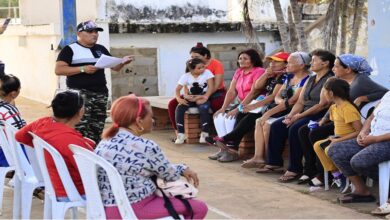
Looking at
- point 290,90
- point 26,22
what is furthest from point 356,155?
point 26,22

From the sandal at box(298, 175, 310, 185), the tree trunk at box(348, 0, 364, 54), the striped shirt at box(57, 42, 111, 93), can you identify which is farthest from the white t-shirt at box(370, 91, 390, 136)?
the tree trunk at box(348, 0, 364, 54)

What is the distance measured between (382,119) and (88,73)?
3126mm

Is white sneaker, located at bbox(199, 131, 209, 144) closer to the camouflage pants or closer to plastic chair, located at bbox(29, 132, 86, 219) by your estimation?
the camouflage pants

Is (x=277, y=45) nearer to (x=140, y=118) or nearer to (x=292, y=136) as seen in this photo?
(x=292, y=136)

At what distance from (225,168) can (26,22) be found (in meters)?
13.6

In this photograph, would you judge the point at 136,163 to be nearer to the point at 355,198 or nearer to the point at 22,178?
the point at 22,178

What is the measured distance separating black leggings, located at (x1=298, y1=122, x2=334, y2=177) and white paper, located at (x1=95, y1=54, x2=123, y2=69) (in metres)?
2.01

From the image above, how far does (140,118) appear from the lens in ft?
15.4

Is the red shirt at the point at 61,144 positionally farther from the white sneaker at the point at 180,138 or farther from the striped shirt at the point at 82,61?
the white sneaker at the point at 180,138

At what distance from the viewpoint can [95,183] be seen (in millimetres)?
4672

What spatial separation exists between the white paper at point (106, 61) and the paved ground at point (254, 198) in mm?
1523

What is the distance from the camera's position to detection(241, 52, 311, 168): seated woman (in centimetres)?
840

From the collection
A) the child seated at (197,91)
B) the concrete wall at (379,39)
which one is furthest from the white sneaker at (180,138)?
the concrete wall at (379,39)

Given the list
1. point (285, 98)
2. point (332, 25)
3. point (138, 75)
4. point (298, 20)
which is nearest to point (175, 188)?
point (285, 98)
